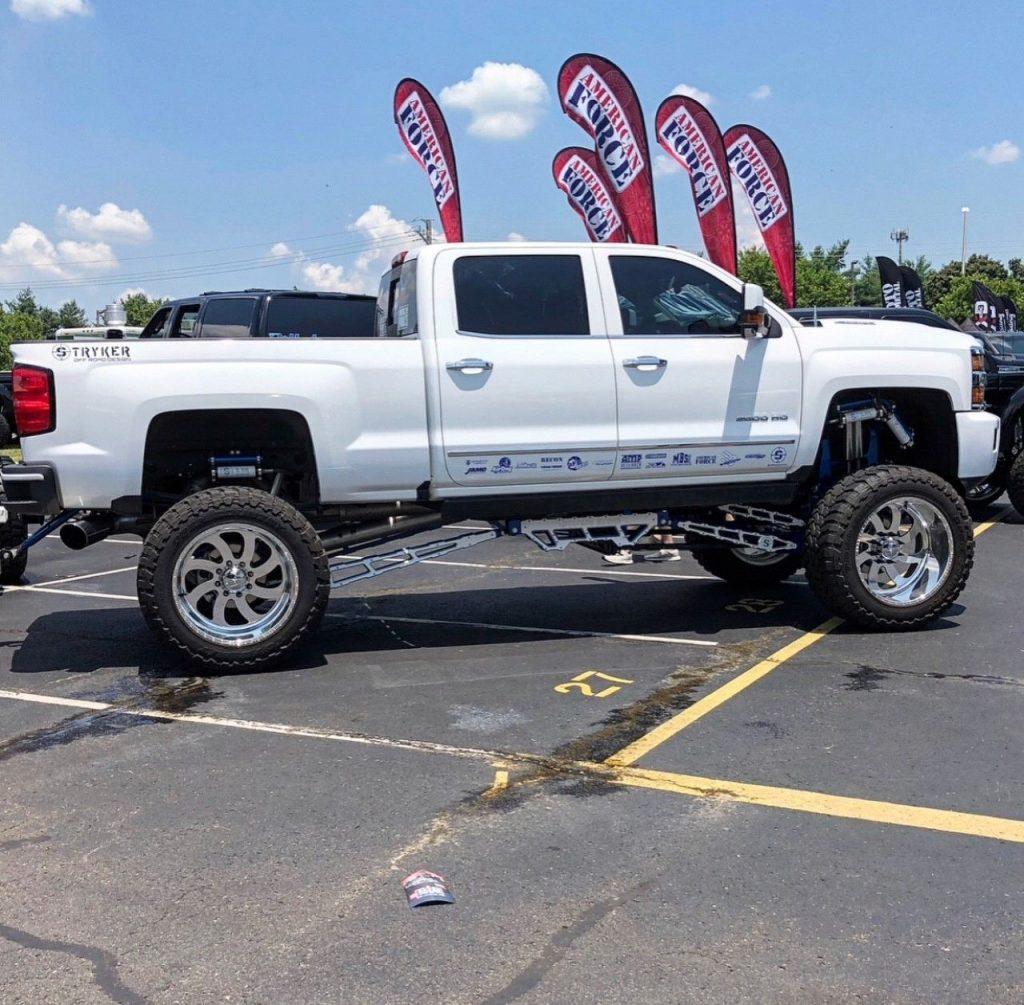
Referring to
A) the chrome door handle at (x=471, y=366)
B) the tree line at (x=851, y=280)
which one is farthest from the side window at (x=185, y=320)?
the tree line at (x=851, y=280)

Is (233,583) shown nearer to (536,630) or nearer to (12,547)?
(536,630)

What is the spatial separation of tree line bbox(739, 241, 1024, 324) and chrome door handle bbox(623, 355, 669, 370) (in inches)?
2742

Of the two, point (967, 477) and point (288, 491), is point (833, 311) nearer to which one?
point (967, 477)

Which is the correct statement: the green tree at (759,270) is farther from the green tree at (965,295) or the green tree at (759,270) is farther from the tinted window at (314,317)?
the tinted window at (314,317)

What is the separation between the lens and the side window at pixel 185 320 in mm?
12359

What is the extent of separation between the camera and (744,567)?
8.38 metres

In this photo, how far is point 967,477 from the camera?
7258 millimetres

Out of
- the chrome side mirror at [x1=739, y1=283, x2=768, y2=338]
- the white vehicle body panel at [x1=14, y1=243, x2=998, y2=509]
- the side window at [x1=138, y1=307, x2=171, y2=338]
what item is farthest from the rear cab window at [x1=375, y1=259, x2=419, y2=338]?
the side window at [x1=138, y1=307, x2=171, y2=338]

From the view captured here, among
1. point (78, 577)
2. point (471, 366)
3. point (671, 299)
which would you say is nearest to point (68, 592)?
point (78, 577)

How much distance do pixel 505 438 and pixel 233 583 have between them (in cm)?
163

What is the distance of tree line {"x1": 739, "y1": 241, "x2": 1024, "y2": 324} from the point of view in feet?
270

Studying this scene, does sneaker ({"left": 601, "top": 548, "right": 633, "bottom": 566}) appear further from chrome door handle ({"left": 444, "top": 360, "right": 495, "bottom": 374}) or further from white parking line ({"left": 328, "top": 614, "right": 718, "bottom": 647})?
chrome door handle ({"left": 444, "top": 360, "right": 495, "bottom": 374})

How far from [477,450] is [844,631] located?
8.26 feet

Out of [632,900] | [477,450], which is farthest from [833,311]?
[632,900]
